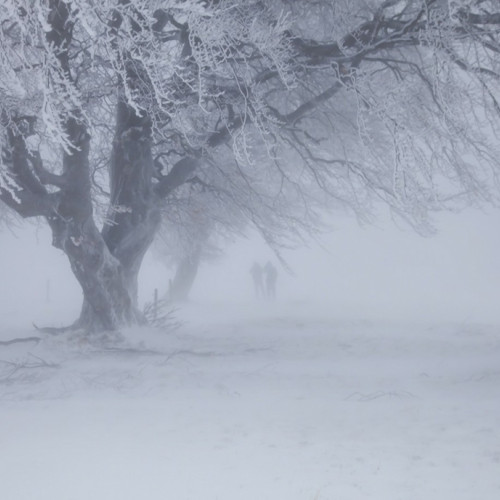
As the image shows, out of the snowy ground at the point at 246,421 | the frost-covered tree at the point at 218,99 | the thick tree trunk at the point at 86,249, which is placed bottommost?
the snowy ground at the point at 246,421

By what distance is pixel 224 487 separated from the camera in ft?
11.7

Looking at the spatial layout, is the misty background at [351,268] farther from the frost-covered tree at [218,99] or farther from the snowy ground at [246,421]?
the snowy ground at [246,421]

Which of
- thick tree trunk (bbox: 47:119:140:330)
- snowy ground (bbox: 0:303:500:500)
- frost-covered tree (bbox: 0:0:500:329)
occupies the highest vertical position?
frost-covered tree (bbox: 0:0:500:329)

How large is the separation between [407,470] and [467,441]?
27.2 inches

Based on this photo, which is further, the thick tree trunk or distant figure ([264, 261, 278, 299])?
distant figure ([264, 261, 278, 299])

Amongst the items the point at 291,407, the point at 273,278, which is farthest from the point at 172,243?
the point at 291,407

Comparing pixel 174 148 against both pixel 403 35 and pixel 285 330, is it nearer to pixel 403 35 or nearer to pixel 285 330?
pixel 285 330

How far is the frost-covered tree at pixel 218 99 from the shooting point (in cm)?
629

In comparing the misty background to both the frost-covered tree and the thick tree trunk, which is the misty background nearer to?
the frost-covered tree

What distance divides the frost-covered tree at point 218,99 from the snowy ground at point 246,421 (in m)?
1.90

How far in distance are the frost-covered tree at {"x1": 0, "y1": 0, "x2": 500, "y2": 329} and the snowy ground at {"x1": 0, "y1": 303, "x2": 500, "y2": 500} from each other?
1899 millimetres

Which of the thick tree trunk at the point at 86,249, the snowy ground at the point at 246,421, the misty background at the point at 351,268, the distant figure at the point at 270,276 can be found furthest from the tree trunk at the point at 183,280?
the snowy ground at the point at 246,421

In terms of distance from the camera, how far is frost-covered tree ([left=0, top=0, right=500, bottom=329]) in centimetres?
629

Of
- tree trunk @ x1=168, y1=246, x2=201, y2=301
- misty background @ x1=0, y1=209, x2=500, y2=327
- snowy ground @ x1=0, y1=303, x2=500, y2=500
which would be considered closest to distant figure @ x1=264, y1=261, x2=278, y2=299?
tree trunk @ x1=168, y1=246, x2=201, y2=301
